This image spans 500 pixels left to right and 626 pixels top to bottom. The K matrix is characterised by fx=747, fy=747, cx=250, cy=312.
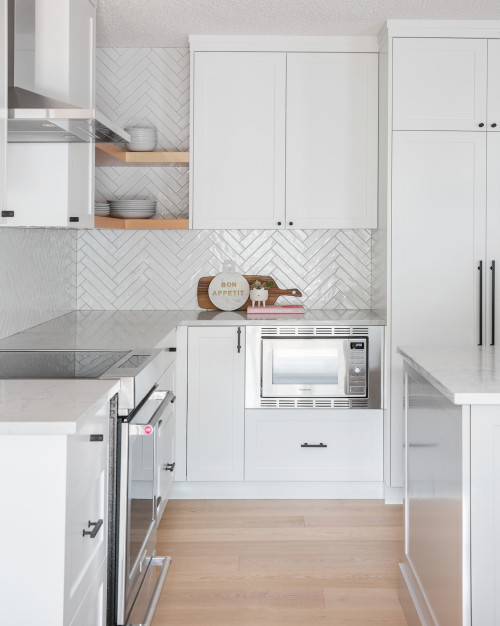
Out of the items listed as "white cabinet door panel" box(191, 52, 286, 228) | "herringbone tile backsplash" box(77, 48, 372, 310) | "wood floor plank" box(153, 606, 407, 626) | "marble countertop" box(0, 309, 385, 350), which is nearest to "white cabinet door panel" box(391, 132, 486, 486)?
"marble countertop" box(0, 309, 385, 350)

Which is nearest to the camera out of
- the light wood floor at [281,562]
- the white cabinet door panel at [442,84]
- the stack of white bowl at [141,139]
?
the light wood floor at [281,562]

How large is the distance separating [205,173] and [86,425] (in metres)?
2.61

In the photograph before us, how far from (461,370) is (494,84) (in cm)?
228

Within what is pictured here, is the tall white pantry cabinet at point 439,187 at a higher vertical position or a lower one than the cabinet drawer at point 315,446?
higher

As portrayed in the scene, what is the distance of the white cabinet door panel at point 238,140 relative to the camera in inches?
163

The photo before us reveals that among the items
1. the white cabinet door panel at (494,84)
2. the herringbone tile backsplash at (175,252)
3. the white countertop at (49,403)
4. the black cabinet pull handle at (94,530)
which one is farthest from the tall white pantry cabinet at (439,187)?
A: the black cabinet pull handle at (94,530)

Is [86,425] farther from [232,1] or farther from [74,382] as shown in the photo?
[232,1]

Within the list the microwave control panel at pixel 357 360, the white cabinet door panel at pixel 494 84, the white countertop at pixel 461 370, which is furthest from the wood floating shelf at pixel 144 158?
the white countertop at pixel 461 370

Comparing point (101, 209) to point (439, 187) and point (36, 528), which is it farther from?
point (36, 528)

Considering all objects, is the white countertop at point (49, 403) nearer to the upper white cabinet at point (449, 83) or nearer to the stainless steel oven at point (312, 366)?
the stainless steel oven at point (312, 366)

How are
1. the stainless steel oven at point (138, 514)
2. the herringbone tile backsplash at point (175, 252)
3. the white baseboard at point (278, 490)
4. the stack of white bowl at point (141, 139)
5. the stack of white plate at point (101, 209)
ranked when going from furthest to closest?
the herringbone tile backsplash at point (175, 252) → the stack of white bowl at point (141, 139) → the stack of white plate at point (101, 209) → the white baseboard at point (278, 490) → the stainless steel oven at point (138, 514)

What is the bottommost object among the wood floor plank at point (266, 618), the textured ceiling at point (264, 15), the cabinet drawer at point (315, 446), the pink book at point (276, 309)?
the wood floor plank at point (266, 618)

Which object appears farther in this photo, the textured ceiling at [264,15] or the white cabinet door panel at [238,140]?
the white cabinet door panel at [238,140]

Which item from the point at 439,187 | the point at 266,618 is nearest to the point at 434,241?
the point at 439,187
